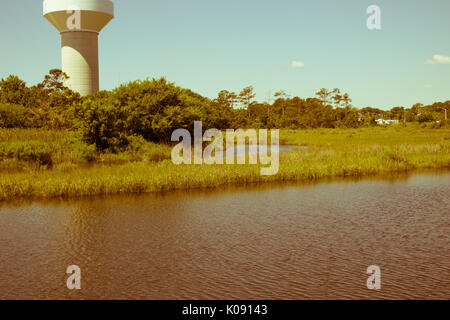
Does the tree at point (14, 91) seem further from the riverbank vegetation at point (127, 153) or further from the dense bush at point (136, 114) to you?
the dense bush at point (136, 114)

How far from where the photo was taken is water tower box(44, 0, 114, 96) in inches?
2544

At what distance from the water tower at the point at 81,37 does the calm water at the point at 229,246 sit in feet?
168

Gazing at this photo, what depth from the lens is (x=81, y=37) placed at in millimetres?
67312

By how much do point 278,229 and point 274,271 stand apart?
13.9 feet

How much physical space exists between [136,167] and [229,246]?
1454 cm

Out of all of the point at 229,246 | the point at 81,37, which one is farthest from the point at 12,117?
the point at 229,246

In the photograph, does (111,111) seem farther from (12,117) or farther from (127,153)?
(12,117)

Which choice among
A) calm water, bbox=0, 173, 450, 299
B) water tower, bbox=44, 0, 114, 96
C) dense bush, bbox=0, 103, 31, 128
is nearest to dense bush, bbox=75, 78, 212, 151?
dense bush, bbox=0, 103, 31, 128

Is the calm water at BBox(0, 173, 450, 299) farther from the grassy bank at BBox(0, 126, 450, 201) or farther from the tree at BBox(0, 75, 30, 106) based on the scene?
the tree at BBox(0, 75, 30, 106)

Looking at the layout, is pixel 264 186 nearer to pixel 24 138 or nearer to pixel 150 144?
pixel 150 144

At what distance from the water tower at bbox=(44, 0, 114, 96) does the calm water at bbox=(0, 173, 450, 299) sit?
168 feet

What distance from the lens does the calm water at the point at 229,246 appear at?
Answer: 10.2m

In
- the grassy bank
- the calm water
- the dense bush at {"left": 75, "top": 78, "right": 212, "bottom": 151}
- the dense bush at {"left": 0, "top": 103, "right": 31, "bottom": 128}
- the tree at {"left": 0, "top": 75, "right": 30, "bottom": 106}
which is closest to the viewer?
the calm water
